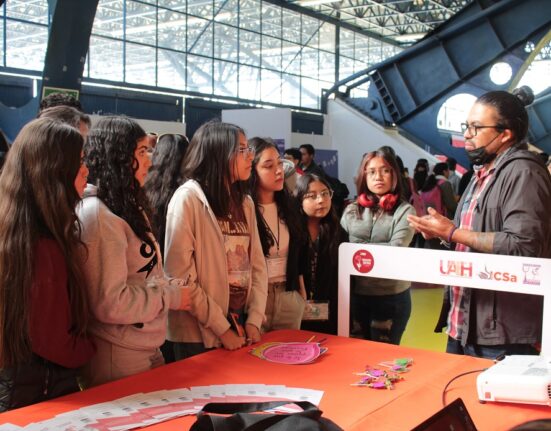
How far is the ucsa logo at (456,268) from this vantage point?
2.18 metres

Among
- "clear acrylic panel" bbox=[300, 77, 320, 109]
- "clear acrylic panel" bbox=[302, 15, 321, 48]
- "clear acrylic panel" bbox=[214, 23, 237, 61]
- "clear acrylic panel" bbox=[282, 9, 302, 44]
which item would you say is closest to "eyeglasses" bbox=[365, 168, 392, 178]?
"clear acrylic panel" bbox=[214, 23, 237, 61]

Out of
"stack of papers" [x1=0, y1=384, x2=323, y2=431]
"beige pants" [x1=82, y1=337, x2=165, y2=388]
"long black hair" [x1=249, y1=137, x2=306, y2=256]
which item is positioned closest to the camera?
"stack of papers" [x1=0, y1=384, x2=323, y2=431]

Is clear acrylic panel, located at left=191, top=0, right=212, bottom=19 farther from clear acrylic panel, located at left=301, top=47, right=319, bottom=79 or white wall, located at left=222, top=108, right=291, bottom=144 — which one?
white wall, located at left=222, top=108, right=291, bottom=144

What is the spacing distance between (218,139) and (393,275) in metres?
0.84

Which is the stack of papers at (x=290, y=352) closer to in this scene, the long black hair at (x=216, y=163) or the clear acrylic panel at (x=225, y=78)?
the long black hair at (x=216, y=163)

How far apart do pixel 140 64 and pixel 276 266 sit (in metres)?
11.3

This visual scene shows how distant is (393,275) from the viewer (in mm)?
2395

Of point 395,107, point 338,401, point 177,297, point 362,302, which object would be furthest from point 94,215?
point 395,107

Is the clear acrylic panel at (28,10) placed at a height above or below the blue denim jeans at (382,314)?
above

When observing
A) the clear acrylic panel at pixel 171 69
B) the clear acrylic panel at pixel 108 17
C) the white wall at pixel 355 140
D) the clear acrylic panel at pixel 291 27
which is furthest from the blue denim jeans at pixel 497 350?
the clear acrylic panel at pixel 291 27

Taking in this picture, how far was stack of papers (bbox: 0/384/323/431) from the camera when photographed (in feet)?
4.81

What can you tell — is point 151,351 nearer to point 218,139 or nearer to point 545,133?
point 218,139

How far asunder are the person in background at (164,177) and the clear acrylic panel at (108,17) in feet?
33.6

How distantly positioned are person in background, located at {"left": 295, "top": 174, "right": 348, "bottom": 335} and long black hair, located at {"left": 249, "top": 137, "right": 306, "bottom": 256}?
0.30ft
